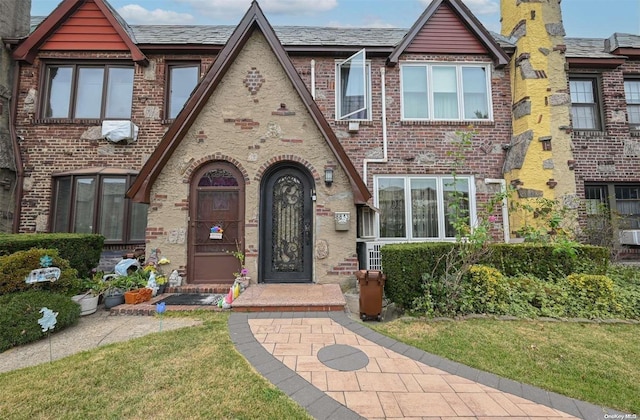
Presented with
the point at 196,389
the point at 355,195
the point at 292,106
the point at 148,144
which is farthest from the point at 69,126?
the point at 196,389

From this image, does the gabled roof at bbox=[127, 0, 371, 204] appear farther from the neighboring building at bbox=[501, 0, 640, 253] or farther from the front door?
the neighboring building at bbox=[501, 0, 640, 253]

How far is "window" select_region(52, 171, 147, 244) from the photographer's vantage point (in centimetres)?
778

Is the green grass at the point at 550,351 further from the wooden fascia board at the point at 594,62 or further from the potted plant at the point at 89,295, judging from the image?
the wooden fascia board at the point at 594,62

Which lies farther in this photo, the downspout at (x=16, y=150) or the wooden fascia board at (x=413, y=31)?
the wooden fascia board at (x=413, y=31)

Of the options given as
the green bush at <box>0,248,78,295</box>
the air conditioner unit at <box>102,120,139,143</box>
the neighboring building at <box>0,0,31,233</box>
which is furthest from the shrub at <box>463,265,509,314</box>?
the neighboring building at <box>0,0,31,233</box>

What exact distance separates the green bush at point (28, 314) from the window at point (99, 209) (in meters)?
3.57

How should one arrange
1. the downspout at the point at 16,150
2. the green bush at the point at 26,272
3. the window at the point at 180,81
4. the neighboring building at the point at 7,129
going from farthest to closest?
the window at the point at 180,81, the downspout at the point at 16,150, the neighboring building at the point at 7,129, the green bush at the point at 26,272

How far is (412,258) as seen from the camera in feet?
16.2

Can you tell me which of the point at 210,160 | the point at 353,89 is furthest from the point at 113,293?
the point at 353,89

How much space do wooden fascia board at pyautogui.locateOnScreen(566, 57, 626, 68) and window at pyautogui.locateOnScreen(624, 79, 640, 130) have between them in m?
1.00

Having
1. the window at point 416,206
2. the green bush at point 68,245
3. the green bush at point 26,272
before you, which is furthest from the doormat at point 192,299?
the window at point 416,206

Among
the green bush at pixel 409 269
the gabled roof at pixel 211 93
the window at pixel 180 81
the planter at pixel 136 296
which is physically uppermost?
the window at pixel 180 81

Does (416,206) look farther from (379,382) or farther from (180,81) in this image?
(180,81)

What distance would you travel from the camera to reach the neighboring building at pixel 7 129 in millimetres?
7539
